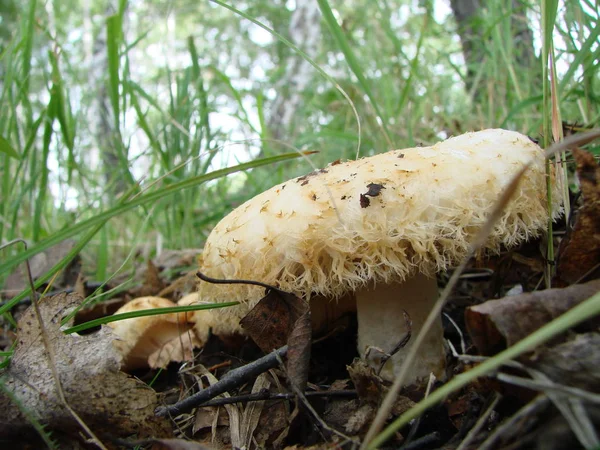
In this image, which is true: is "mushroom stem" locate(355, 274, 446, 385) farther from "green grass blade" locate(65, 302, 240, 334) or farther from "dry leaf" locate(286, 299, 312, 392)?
"green grass blade" locate(65, 302, 240, 334)

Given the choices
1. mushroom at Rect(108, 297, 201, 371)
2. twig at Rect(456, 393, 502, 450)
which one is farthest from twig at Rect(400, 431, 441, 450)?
mushroom at Rect(108, 297, 201, 371)

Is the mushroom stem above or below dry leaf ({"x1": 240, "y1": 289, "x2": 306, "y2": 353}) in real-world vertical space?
below

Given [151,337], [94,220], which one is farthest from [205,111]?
[94,220]

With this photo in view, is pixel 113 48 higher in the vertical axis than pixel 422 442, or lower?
higher

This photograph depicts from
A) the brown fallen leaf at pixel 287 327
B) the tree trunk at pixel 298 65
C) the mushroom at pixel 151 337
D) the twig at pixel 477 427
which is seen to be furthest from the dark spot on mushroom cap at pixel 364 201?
the tree trunk at pixel 298 65

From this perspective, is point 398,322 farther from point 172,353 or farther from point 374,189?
point 172,353
